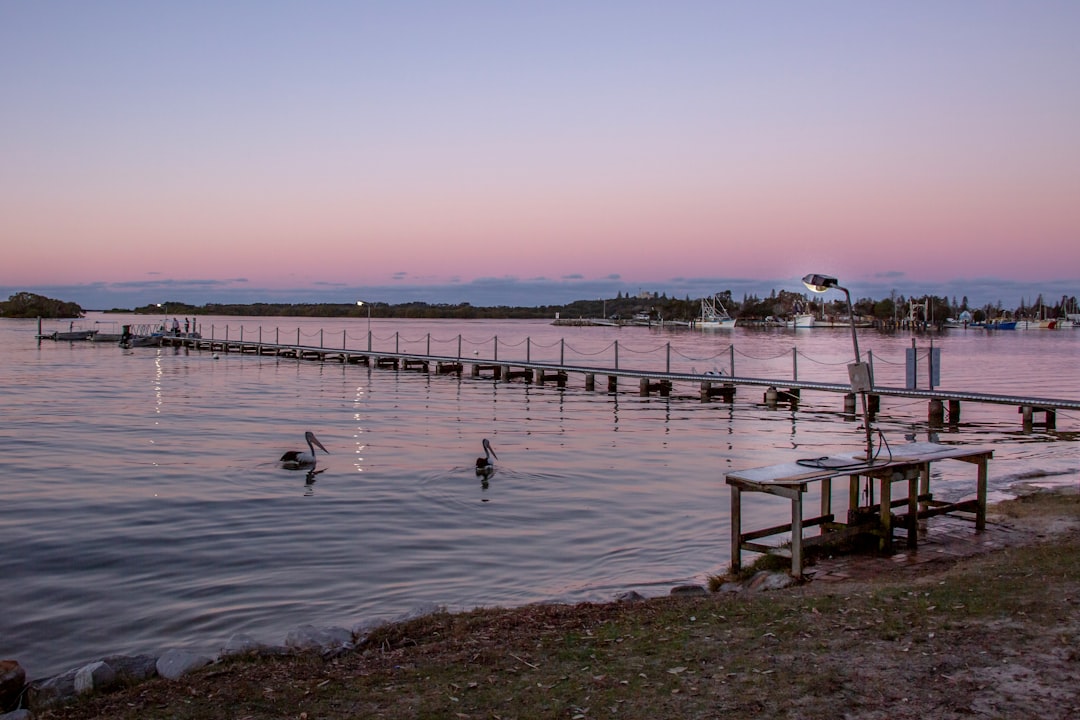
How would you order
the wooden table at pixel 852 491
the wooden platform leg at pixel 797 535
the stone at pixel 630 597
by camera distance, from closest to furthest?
the stone at pixel 630 597 < the wooden platform leg at pixel 797 535 < the wooden table at pixel 852 491

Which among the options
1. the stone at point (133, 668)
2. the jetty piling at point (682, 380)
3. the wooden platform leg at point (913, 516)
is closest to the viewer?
the stone at point (133, 668)

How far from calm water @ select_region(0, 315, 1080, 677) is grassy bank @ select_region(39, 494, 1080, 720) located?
1779 mm

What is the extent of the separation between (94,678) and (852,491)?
28.0ft

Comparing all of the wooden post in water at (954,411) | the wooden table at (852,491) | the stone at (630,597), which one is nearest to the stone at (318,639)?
the stone at (630,597)

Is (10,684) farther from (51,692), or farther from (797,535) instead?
(797,535)

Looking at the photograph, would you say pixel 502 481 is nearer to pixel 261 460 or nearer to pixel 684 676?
pixel 261 460

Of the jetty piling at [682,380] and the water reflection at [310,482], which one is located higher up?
the jetty piling at [682,380]

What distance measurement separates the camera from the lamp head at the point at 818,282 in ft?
31.1

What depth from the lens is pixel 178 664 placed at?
6.31m

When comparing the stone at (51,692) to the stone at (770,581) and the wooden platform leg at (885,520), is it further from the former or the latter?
the wooden platform leg at (885,520)

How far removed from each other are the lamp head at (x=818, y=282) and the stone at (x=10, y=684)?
8309 millimetres

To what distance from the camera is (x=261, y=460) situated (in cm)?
1834

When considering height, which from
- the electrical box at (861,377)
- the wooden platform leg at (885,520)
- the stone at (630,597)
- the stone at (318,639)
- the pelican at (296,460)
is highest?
the electrical box at (861,377)

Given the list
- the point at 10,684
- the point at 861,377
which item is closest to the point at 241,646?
the point at 10,684
